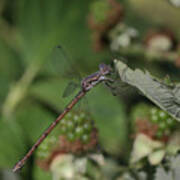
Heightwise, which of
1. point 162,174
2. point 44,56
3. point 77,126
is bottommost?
point 162,174

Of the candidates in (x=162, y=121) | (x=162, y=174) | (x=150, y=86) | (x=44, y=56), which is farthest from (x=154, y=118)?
(x=44, y=56)

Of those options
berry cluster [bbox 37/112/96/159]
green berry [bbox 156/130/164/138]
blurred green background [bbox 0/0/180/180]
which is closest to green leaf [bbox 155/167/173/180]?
green berry [bbox 156/130/164/138]

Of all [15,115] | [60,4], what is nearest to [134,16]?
[60,4]

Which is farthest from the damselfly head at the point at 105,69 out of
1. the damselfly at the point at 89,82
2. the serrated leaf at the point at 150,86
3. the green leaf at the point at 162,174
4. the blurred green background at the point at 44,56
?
the blurred green background at the point at 44,56

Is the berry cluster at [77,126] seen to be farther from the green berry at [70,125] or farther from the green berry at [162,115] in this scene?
the green berry at [162,115]

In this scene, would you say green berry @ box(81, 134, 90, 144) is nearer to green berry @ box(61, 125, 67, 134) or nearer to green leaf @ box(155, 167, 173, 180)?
green berry @ box(61, 125, 67, 134)

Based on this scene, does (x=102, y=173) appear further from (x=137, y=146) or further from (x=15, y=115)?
(x=15, y=115)

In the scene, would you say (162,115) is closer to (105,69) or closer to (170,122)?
(170,122)
